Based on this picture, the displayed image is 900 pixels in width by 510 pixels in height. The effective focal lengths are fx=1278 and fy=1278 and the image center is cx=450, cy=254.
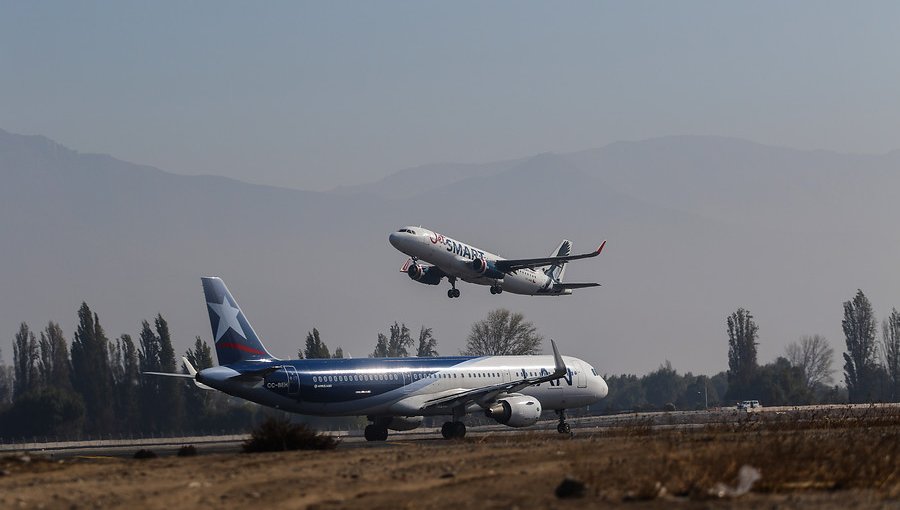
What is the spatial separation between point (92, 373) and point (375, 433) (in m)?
50.1

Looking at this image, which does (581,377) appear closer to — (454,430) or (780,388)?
(454,430)

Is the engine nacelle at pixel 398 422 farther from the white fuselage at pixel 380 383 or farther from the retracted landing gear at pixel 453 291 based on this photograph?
the retracted landing gear at pixel 453 291

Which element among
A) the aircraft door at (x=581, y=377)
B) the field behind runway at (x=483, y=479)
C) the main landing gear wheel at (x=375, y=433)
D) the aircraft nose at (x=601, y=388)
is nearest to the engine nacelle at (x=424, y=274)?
the aircraft nose at (x=601, y=388)

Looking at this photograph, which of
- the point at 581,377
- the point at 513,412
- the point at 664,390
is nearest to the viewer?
the point at 513,412

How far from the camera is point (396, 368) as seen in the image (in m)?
49.3

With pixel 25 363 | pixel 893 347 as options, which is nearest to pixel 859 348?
pixel 893 347

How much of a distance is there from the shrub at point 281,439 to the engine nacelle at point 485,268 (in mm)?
39953

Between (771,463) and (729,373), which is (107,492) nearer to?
(771,463)

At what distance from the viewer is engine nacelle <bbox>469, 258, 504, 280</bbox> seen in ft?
231

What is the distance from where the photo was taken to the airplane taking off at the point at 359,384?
153ft

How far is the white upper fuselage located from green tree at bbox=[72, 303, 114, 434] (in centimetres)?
3278

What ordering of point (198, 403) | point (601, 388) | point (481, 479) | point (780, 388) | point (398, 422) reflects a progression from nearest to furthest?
point (481, 479) < point (398, 422) < point (601, 388) < point (198, 403) < point (780, 388)

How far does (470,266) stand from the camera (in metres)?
70.2

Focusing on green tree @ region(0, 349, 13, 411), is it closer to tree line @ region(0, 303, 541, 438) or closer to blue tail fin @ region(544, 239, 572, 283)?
tree line @ region(0, 303, 541, 438)
